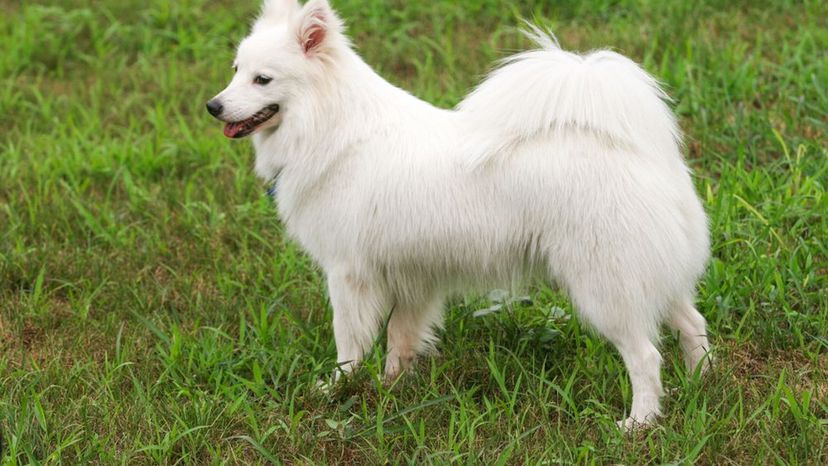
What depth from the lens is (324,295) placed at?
179 inches

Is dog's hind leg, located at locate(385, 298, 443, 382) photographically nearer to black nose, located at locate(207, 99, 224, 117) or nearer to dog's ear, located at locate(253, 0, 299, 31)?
black nose, located at locate(207, 99, 224, 117)

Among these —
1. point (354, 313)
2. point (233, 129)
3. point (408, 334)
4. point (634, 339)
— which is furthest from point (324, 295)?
point (634, 339)

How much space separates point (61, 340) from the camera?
434 cm

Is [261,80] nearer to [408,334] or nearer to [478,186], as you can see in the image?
[478,186]

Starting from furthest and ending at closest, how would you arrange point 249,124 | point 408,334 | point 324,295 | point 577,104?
point 324,295
point 408,334
point 249,124
point 577,104

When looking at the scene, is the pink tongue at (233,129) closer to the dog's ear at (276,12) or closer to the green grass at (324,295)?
the dog's ear at (276,12)

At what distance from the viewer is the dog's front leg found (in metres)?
3.82

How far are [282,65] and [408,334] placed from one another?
1113 mm

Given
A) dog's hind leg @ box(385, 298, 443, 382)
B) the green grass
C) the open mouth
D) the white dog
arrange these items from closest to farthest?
the white dog → the green grass → the open mouth → dog's hind leg @ box(385, 298, 443, 382)

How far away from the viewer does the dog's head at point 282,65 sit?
12.2 feet

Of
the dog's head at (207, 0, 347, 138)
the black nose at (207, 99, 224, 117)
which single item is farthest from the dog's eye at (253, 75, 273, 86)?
the black nose at (207, 99, 224, 117)

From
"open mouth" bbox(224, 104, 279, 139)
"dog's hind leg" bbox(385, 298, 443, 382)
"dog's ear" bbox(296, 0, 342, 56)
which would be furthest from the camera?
"dog's hind leg" bbox(385, 298, 443, 382)

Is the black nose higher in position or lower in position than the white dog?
higher

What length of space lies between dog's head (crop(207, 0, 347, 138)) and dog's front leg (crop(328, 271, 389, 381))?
0.64 meters
